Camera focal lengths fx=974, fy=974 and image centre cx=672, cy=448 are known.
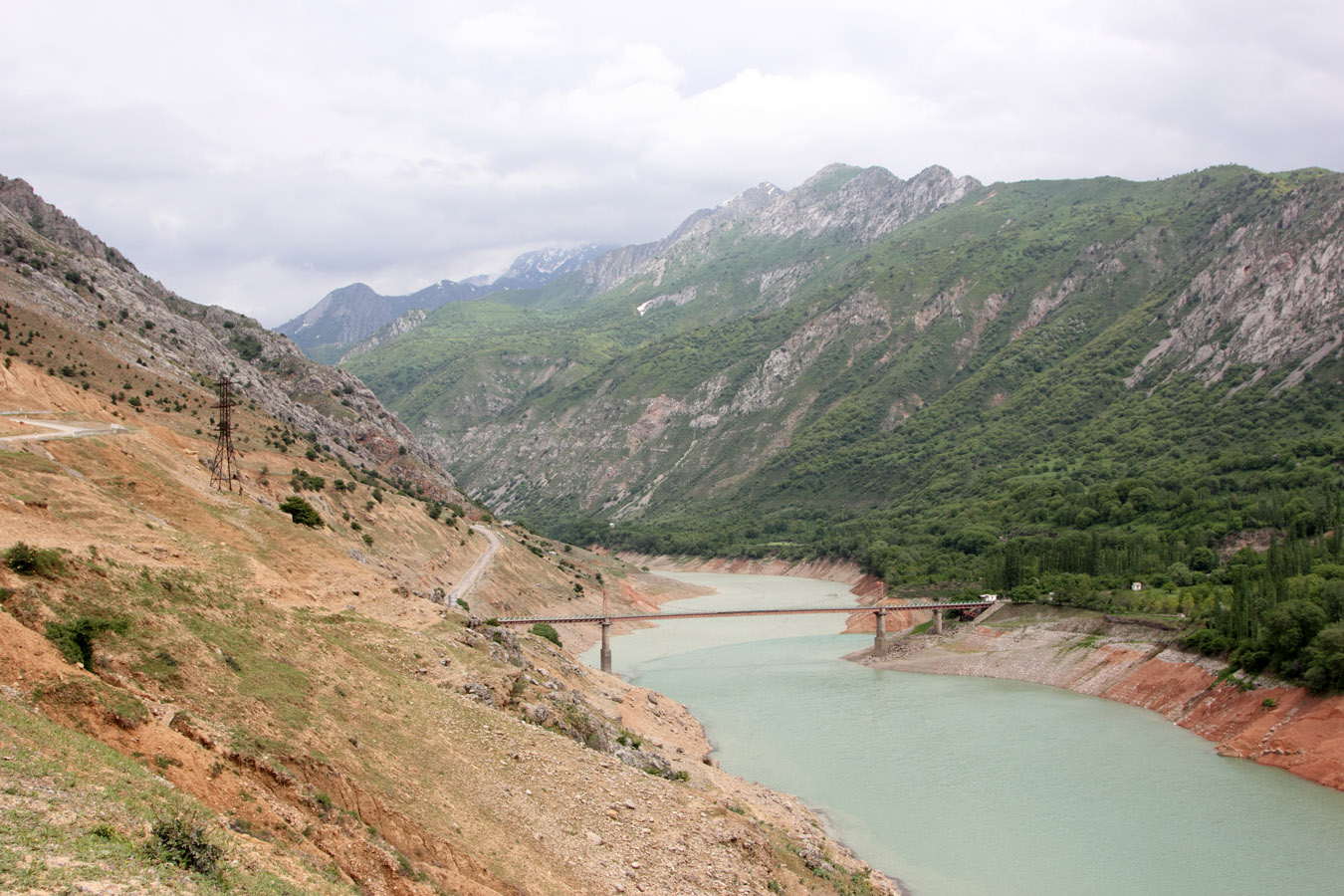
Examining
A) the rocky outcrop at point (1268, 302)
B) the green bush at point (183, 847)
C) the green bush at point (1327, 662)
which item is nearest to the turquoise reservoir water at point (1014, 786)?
the green bush at point (1327, 662)

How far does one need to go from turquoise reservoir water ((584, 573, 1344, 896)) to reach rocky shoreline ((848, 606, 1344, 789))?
4.47ft

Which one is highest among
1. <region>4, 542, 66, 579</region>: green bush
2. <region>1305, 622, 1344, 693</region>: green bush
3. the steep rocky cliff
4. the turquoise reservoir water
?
the steep rocky cliff

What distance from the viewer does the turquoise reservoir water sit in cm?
3481

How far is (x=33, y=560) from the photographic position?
69.2 feet

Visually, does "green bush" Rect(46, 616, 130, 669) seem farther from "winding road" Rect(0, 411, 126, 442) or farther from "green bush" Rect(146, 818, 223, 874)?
"winding road" Rect(0, 411, 126, 442)

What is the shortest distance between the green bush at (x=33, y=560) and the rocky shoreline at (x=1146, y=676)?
162 feet

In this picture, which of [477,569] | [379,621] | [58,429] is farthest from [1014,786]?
[477,569]

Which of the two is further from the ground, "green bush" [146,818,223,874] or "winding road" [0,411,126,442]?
"winding road" [0,411,126,442]

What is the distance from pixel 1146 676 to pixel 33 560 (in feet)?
203

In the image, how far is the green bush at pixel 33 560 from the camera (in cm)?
2078

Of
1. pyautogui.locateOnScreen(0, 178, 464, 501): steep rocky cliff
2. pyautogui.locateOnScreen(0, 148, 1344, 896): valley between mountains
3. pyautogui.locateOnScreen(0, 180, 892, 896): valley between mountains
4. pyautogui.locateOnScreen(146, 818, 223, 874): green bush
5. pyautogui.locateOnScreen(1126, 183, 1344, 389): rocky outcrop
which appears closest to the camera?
pyautogui.locateOnScreen(146, 818, 223, 874): green bush

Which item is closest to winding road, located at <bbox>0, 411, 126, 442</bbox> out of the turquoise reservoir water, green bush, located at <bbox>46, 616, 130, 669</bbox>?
green bush, located at <bbox>46, 616, 130, 669</bbox>

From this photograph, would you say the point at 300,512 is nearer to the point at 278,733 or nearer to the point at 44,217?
the point at 278,733

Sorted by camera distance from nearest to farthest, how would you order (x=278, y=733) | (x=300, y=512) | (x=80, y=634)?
(x=80, y=634)
(x=278, y=733)
(x=300, y=512)
